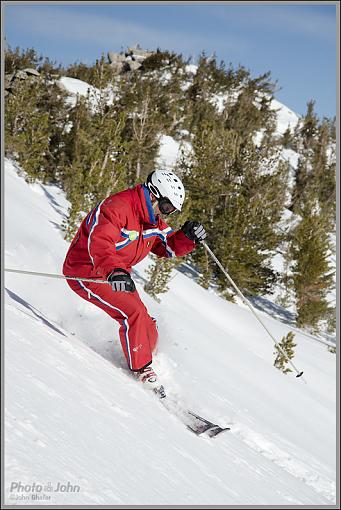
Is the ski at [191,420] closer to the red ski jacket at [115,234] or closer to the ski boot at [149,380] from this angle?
the ski boot at [149,380]

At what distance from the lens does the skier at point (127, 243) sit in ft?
12.5

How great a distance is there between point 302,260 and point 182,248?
15784 mm

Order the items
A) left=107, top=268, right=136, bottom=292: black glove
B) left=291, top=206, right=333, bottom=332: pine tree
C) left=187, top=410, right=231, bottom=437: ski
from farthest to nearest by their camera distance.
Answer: left=291, top=206, right=333, bottom=332: pine tree
left=187, top=410, right=231, bottom=437: ski
left=107, top=268, right=136, bottom=292: black glove

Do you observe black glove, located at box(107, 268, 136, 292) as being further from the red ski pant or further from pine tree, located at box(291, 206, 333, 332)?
pine tree, located at box(291, 206, 333, 332)

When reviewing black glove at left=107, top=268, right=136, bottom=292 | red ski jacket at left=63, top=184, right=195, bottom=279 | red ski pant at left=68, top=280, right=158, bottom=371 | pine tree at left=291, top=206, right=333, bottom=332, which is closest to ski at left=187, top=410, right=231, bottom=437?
red ski pant at left=68, top=280, right=158, bottom=371

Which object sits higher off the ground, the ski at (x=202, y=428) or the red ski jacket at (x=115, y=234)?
the red ski jacket at (x=115, y=234)

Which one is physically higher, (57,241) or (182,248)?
(182,248)

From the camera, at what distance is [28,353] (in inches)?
115

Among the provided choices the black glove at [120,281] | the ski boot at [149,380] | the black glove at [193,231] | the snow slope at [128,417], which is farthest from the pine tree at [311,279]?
the black glove at [120,281]

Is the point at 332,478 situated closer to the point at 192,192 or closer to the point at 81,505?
the point at 81,505

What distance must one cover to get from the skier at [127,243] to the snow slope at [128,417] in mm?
315

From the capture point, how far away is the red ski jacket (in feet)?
12.1

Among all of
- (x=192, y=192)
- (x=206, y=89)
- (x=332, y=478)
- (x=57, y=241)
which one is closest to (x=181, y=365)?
(x=332, y=478)

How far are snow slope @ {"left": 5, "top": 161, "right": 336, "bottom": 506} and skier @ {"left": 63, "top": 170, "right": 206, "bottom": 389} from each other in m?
0.31
